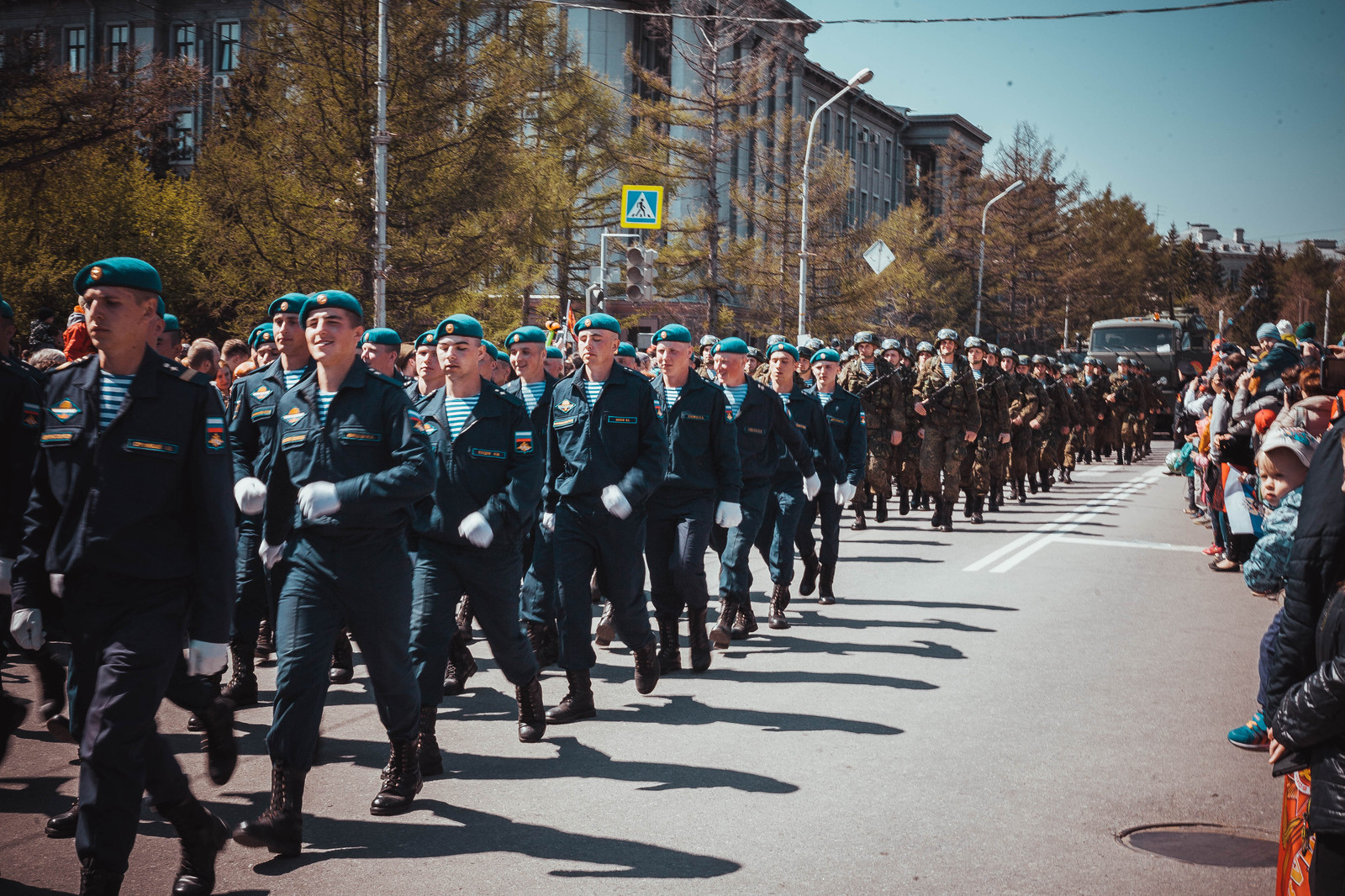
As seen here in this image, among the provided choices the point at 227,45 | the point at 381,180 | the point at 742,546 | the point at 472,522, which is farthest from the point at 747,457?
the point at 227,45

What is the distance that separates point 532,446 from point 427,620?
3.20 ft

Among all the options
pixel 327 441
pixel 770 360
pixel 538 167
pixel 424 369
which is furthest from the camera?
pixel 538 167

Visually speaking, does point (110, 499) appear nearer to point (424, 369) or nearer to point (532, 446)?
point (532, 446)

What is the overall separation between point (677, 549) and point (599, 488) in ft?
3.72

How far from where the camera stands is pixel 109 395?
4141 millimetres

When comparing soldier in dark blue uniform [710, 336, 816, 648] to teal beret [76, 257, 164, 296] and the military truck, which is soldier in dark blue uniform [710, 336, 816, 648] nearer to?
teal beret [76, 257, 164, 296]

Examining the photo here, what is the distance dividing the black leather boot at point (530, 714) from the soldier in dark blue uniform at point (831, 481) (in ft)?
14.2

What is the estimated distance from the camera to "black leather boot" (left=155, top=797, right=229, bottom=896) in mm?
4180

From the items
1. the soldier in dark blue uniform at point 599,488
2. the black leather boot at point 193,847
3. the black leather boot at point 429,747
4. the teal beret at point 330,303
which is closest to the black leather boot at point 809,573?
the soldier in dark blue uniform at point 599,488

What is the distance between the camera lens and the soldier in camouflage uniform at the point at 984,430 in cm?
1727

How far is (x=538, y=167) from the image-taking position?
33.1 metres

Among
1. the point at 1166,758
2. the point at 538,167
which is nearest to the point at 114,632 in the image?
the point at 1166,758

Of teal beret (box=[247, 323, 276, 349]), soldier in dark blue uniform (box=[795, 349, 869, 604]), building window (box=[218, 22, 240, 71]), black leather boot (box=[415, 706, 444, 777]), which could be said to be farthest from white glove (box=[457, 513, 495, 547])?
building window (box=[218, 22, 240, 71])

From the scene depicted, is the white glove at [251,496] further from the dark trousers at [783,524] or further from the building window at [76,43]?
the building window at [76,43]
